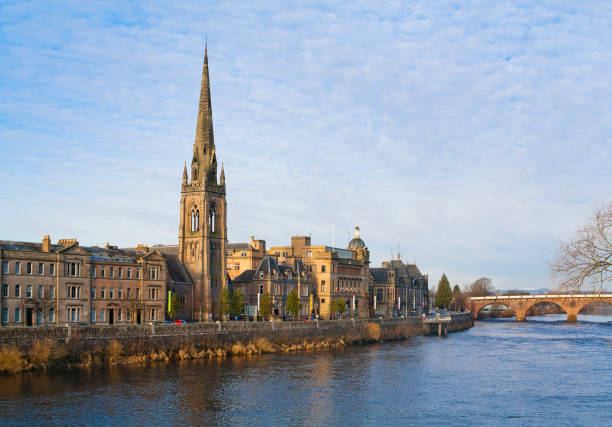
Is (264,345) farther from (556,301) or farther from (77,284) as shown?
(556,301)

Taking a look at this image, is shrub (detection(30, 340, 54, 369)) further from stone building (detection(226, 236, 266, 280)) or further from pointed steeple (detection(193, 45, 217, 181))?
stone building (detection(226, 236, 266, 280))

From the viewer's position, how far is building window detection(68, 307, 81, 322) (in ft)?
275

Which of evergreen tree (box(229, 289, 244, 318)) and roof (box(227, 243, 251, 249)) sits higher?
roof (box(227, 243, 251, 249))

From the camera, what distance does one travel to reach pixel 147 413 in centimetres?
4778

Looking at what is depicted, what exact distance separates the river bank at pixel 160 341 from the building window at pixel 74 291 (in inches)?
511

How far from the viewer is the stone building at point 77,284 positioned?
77.8 metres

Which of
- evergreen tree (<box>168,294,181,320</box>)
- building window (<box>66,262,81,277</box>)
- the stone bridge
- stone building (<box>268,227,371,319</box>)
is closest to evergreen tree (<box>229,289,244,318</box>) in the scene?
evergreen tree (<box>168,294,181,320</box>)

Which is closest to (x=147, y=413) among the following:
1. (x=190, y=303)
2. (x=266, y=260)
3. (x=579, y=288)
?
(x=579, y=288)

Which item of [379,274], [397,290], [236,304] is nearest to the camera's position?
[236,304]

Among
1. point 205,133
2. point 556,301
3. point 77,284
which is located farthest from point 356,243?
point 77,284

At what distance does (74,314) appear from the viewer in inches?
3324

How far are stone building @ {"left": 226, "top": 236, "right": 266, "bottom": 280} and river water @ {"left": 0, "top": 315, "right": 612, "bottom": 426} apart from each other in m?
47.0

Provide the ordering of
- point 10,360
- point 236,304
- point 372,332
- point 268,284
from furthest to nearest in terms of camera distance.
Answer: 1. point 268,284
2. point 372,332
3. point 236,304
4. point 10,360

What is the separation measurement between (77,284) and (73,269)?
189 centimetres
